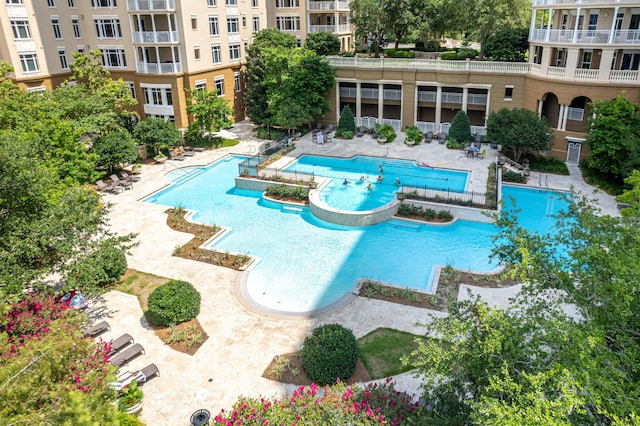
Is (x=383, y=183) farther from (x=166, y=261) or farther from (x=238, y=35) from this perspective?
(x=238, y=35)

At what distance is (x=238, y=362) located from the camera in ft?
57.3

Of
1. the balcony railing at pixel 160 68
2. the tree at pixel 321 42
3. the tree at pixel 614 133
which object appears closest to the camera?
the tree at pixel 614 133

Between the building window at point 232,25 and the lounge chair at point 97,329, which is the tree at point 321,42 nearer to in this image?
the building window at point 232,25

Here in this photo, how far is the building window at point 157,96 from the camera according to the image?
143ft

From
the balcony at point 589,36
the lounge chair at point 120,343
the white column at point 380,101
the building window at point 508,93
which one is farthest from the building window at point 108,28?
the balcony at point 589,36

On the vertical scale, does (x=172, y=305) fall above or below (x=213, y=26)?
below

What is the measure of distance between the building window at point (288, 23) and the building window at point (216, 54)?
12820 mm

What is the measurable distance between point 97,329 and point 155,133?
23234 mm

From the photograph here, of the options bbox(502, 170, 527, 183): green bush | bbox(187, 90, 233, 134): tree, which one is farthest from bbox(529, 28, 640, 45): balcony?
bbox(187, 90, 233, 134): tree

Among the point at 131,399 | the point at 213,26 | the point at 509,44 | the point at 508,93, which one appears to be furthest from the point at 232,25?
the point at 131,399

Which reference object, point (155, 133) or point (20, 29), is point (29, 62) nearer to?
point (20, 29)

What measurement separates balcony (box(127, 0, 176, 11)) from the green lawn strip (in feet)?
117

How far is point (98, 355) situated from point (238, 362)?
17.0 feet

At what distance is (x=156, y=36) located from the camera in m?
41.7
